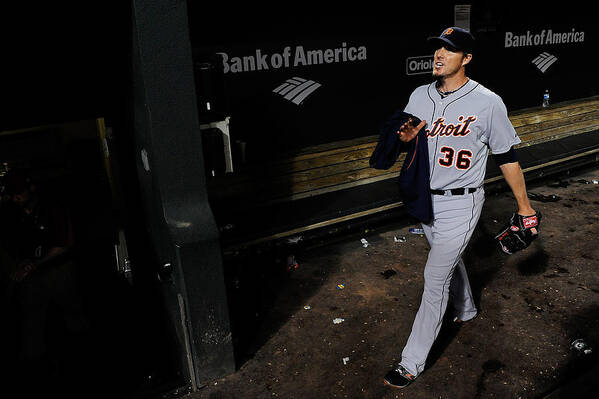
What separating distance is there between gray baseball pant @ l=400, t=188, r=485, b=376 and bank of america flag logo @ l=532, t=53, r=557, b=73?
20.1 ft

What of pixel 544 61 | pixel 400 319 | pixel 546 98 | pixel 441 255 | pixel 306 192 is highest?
pixel 544 61

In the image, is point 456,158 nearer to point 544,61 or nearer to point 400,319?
point 400,319

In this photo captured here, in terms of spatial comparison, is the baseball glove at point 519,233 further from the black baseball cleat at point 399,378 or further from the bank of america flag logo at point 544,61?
the bank of america flag logo at point 544,61

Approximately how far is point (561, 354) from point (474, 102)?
7.16ft

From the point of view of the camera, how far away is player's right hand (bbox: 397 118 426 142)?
357 cm

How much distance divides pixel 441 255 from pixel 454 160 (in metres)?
0.67

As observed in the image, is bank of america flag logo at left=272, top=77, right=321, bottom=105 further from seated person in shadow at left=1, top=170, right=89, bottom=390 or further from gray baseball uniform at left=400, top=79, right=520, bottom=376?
seated person in shadow at left=1, top=170, right=89, bottom=390

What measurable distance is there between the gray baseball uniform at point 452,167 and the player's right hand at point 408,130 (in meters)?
0.08

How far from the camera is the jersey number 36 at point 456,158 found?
11.3 feet

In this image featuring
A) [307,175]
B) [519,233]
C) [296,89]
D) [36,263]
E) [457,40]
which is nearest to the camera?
[457,40]

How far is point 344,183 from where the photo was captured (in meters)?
6.83

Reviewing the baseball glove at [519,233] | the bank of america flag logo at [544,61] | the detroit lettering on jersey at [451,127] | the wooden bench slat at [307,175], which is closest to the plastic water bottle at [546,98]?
the bank of america flag logo at [544,61]

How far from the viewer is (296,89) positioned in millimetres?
6203

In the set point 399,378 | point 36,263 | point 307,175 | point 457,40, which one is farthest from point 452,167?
point 36,263
